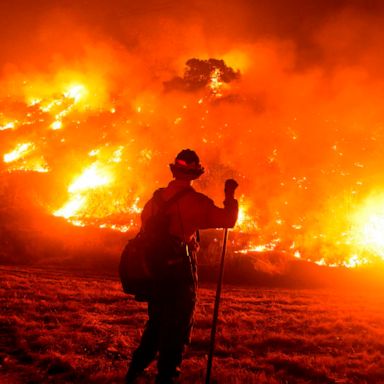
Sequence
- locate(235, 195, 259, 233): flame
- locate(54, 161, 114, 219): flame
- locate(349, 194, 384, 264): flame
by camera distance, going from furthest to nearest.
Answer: locate(54, 161, 114, 219): flame → locate(235, 195, 259, 233): flame → locate(349, 194, 384, 264): flame

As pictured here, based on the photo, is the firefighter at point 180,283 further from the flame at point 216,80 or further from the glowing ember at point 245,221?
the flame at point 216,80

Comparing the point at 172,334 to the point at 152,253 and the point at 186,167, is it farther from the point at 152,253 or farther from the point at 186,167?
the point at 186,167

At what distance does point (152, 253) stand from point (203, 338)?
11.4 ft

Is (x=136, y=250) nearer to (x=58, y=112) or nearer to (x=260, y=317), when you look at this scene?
(x=260, y=317)

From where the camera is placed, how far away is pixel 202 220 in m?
3.87

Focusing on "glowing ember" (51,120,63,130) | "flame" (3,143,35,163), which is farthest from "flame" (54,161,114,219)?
"glowing ember" (51,120,63,130)

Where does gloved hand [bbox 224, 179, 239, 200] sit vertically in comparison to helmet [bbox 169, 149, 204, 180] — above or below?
below

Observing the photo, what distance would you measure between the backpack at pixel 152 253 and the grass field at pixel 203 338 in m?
1.53

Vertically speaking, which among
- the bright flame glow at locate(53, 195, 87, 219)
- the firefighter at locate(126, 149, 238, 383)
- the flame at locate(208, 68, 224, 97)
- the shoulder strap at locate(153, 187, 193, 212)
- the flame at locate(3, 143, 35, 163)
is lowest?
the firefighter at locate(126, 149, 238, 383)

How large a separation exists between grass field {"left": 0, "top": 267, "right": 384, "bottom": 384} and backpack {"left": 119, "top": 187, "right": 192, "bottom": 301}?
5.03 feet

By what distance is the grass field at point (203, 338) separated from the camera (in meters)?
5.15

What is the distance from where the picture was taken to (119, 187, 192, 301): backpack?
12.5 feet

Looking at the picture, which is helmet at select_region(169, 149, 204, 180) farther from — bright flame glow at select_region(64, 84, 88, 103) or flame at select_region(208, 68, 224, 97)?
bright flame glow at select_region(64, 84, 88, 103)

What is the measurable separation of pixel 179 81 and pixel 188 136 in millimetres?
5564
